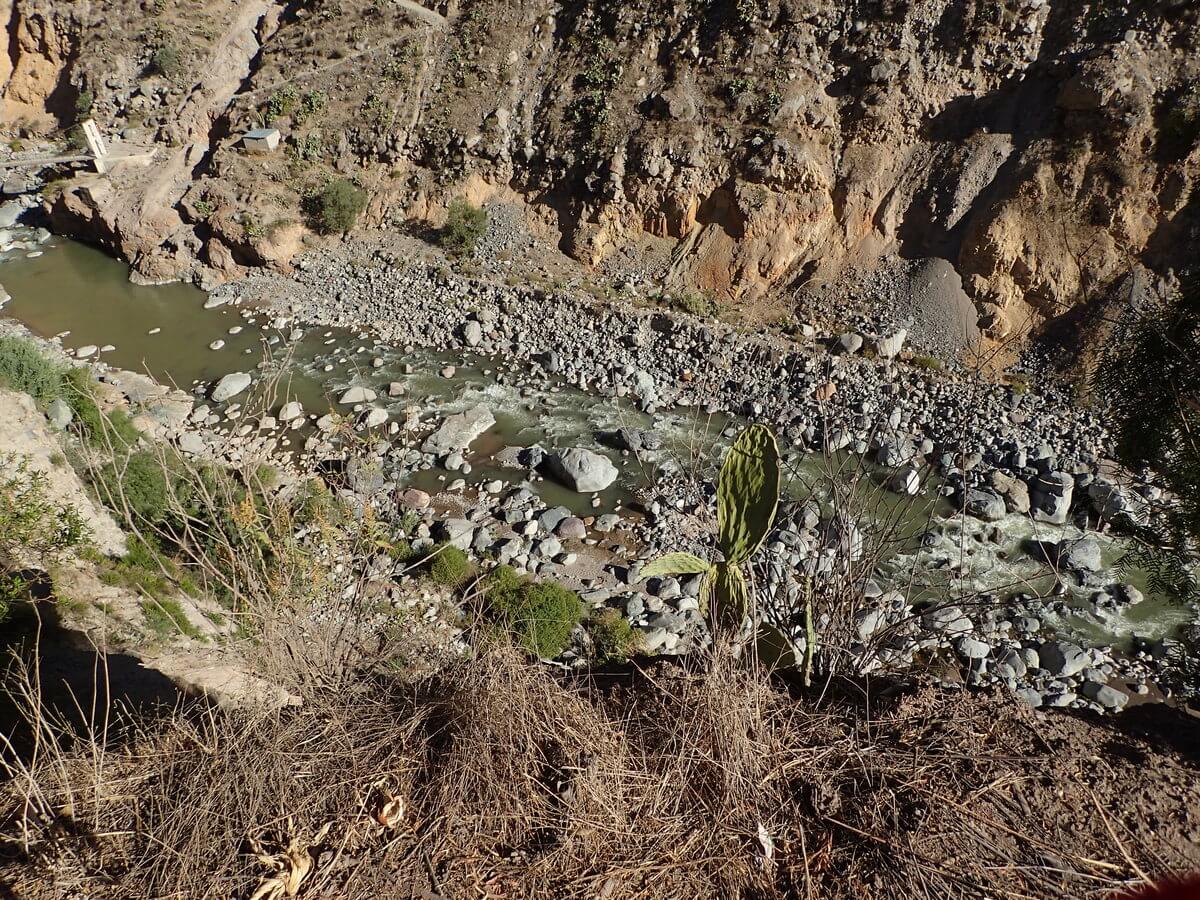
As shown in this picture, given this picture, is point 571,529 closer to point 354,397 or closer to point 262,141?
point 354,397

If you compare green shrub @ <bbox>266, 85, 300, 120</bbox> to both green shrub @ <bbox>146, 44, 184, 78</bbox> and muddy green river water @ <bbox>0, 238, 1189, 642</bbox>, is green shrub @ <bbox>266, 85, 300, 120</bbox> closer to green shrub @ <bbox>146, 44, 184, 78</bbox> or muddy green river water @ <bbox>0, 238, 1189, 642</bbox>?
green shrub @ <bbox>146, 44, 184, 78</bbox>

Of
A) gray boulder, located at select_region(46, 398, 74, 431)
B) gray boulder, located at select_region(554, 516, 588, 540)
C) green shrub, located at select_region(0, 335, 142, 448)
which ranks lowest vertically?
gray boulder, located at select_region(554, 516, 588, 540)

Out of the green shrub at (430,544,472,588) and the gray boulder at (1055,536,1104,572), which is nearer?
the green shrub at (430,544,472,588)

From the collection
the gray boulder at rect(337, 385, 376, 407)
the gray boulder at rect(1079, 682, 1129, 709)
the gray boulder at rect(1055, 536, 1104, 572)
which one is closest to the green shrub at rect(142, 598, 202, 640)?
the gray boulder at rect(337, 385, 376, 407)

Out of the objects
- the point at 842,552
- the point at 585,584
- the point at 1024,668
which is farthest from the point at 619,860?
the point at 1024,668

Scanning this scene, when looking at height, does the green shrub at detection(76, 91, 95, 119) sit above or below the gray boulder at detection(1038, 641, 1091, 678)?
above

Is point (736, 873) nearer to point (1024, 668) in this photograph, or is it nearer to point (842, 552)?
point (842, 552)
